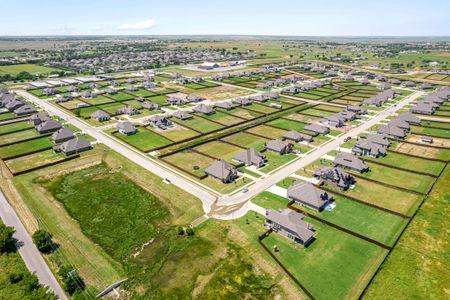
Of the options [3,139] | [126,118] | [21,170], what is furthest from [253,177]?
[3,139]

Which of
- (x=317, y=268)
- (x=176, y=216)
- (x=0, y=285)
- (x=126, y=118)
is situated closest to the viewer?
(x=0, y=285)

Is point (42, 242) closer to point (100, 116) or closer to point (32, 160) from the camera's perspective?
point (32, 160)

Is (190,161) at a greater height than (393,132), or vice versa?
(393,132)

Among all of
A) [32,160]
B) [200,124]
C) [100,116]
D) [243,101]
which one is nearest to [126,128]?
[100,116]

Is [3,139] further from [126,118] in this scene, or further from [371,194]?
[371,194]

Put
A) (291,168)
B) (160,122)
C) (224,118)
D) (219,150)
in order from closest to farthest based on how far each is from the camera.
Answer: (291,168) < (219,150) < (160,122) < (224,118)

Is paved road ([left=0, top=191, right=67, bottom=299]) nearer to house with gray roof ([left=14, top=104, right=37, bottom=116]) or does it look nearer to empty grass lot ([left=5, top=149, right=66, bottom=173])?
empty grass lot ([left=5, top=149, right=66, bottom=173])
